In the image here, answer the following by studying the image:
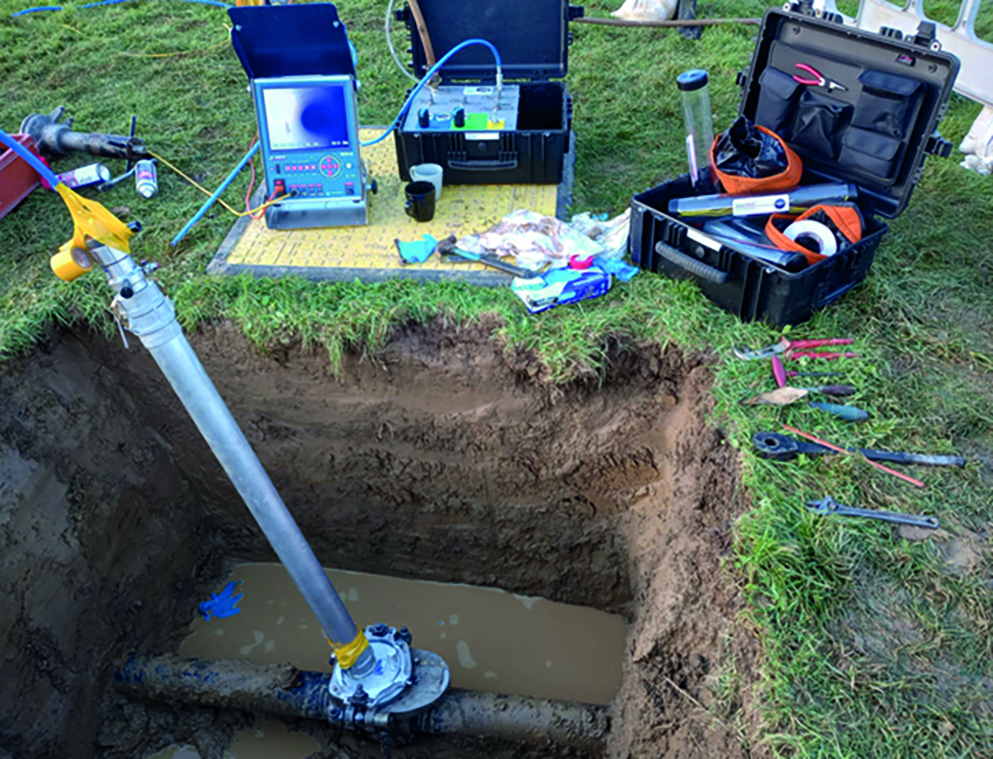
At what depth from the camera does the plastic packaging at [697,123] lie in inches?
141

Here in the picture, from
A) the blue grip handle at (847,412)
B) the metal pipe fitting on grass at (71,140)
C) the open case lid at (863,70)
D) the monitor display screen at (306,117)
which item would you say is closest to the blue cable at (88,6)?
the metal pipe fitting on grass at (71,140)

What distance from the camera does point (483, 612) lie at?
384 cm

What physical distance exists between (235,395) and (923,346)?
127 inches

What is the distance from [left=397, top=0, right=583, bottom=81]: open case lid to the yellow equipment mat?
0.68m

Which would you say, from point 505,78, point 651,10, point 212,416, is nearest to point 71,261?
point 212,416

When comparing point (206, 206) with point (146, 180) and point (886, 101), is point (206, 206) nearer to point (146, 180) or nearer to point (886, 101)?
point (146, 180)

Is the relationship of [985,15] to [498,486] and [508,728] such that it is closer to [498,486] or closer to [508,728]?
[498,486]

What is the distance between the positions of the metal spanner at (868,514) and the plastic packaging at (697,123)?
5.85 ft

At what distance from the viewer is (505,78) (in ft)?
14.5

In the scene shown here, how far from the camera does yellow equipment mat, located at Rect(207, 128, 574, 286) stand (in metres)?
3.61

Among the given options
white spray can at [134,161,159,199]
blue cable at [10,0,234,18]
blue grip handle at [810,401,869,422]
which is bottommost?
blue grip handle at [810,401,869,422]

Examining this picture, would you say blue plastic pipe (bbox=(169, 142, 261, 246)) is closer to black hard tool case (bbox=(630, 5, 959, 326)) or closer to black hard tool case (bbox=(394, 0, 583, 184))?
black hard tool case (bbox=(394, 0, 583, 184))

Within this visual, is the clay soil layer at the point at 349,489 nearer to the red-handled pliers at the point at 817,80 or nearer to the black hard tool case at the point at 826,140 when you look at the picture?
the black hard tool case at the point at 826,140

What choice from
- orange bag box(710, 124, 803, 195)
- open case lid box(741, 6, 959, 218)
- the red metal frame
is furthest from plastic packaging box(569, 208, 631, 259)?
the red metal frame
